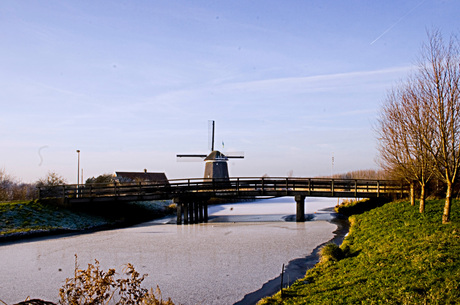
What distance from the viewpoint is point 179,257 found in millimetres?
14562

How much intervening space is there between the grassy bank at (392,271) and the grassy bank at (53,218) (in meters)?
16.3

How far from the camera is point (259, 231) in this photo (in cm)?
2150

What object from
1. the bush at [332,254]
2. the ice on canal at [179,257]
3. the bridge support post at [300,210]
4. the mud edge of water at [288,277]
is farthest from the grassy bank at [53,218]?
the bush at [332,254]

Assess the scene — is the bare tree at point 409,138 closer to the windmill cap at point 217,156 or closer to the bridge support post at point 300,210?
the bridge support post at point 300,210

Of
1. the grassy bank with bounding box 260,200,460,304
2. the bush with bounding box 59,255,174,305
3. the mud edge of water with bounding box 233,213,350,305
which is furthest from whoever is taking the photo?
the mud edge of water with bounding box 233,213,350,305

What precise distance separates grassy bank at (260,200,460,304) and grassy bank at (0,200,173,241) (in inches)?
640

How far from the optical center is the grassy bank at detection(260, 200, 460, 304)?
7.22 metres

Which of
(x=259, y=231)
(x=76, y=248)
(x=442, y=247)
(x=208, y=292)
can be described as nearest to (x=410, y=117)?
(x=442, y=247)

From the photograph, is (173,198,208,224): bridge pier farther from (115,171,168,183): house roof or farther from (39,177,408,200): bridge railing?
(115,171,168,183): house roof

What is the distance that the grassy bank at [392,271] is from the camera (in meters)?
7.22

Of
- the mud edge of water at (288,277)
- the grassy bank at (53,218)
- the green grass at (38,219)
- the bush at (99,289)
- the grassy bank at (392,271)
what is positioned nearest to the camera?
the bush at (99,289)

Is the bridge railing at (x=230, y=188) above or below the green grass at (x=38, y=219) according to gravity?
above

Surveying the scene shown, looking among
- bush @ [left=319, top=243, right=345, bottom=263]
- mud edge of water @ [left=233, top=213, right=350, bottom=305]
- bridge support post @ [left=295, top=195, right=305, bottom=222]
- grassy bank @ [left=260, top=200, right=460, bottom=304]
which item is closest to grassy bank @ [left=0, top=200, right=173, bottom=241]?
bridge support post @ [left=295, top=195, right=305, bottom=222]

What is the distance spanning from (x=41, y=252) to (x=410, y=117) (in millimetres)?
16665
